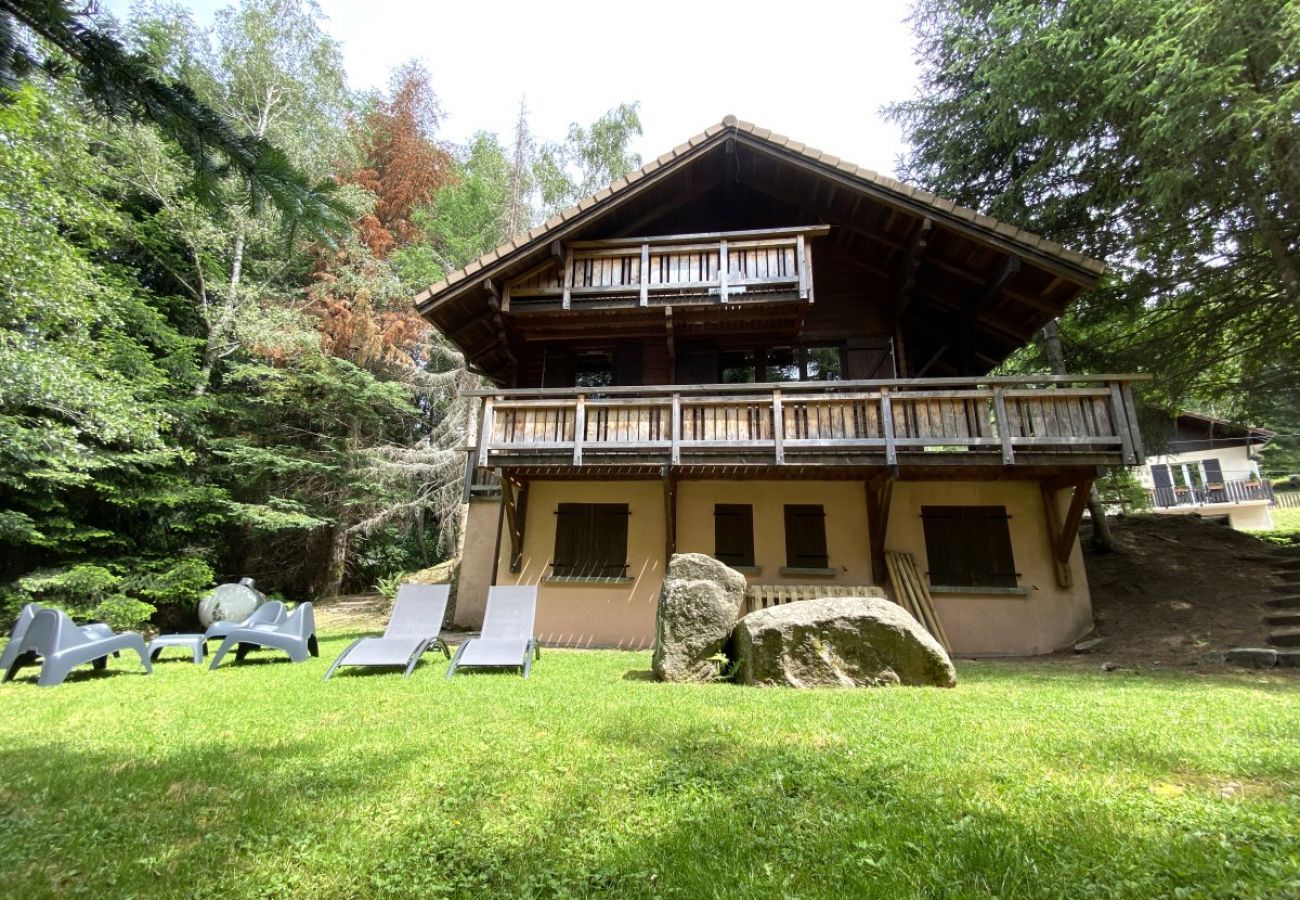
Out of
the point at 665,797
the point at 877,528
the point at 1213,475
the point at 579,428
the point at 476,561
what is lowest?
the point at 665,797

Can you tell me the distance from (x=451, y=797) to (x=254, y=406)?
18343 mm

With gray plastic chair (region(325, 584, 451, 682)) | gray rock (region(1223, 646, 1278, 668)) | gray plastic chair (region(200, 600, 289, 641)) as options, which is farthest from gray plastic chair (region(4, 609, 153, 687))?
gray rock (region(1223, 646, 1278, 668))

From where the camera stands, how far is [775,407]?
988cm

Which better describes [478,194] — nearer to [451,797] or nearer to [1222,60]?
[1222,60]

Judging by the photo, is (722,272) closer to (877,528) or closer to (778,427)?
(778,427)

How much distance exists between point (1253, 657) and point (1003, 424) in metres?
4.17

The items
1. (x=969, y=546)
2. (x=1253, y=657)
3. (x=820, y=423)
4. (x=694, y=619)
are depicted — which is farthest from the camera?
(x=969, y=546)

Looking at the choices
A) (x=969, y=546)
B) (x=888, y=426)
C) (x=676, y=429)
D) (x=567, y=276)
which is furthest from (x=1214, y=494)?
(x=567, y=276)

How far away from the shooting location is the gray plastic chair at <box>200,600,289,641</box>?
8.95 m

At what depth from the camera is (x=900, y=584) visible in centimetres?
1027

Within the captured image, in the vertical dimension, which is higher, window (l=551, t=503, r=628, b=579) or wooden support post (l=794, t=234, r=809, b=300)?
wooden support post (l=794, t=234, r=809, b=300)

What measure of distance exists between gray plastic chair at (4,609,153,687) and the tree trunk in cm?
1751

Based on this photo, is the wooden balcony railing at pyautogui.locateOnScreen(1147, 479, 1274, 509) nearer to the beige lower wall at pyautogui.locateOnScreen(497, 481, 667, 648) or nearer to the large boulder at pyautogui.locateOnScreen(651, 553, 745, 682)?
the beige lower wall at pyautogui.locateOnScreen(497, 481, 667, 648)

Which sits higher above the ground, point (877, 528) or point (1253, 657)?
point (877, 528)
